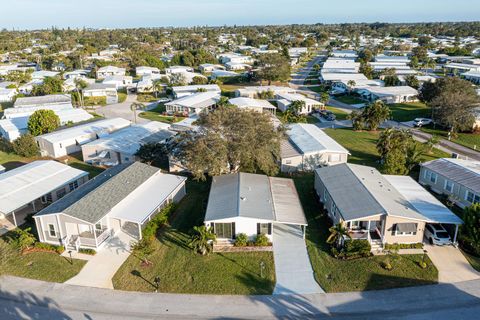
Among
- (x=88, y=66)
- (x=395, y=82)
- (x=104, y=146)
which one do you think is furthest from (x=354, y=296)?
(x=88, y=66)

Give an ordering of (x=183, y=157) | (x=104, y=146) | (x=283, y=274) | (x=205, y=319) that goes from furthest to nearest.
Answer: (x=104, y=146)
(x=183, y=157)
(x=283, y=274)
(x=205, y=319)

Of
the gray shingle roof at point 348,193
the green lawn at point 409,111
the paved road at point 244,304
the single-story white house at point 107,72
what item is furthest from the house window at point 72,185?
the single-story white house at point 107,72

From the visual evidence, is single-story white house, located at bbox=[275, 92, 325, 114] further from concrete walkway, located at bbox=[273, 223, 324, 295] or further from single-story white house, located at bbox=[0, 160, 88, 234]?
single-story white house, located at bbox=[0, 160, 88, 234]

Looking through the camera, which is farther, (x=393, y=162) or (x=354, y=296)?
(x=393, y=162)

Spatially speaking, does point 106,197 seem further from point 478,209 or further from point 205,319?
point 478,209

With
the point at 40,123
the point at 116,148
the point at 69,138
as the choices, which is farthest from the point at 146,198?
the point at 40,123

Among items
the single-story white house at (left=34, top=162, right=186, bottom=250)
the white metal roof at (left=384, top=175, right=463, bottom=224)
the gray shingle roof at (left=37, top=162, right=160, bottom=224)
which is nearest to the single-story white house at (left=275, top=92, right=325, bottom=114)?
the white metal roof at (left=384, top=175, right=463, bottom=224)
